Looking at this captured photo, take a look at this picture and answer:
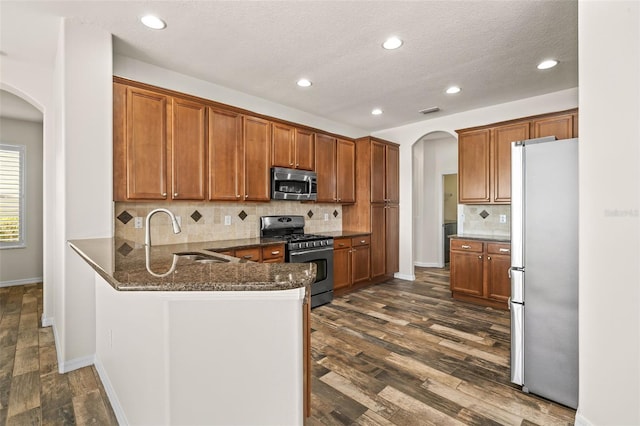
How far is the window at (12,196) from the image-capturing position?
197 inches

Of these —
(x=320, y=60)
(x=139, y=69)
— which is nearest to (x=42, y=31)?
(x=139, y=69)

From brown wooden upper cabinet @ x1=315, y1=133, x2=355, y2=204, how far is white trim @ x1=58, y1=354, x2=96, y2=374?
319cm

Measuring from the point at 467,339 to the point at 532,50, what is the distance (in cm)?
284

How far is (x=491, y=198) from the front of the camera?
4266 mm

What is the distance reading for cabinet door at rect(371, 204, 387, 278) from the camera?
517 cm

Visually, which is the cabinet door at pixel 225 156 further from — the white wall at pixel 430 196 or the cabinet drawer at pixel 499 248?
the white wall at pixel 430 196

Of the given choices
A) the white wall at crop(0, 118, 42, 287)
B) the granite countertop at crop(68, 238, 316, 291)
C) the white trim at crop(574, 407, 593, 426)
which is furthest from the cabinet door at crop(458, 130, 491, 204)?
the white wall at crop(0, 118, 42, 287)

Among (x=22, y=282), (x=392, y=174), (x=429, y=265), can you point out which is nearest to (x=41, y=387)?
(x=22, y=282)

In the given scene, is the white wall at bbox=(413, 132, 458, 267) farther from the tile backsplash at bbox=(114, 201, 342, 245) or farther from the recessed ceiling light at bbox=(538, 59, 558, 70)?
the recessed ceiling light at bbox=(538, 59, 558, 70)

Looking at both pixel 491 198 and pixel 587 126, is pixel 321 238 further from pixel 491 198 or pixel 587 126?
pixel 587 126

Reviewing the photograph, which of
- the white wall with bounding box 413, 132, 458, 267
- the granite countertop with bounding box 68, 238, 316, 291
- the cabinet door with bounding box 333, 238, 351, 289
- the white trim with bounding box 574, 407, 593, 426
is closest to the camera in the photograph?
the granite countertop with bounding box 68, 238, 316, 291

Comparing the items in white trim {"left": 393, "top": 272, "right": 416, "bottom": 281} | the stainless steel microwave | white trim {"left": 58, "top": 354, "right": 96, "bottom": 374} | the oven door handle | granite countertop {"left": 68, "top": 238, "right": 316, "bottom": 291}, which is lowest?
white trim {"left": 58, "top": 354, "right": 96, "bottom": 374}

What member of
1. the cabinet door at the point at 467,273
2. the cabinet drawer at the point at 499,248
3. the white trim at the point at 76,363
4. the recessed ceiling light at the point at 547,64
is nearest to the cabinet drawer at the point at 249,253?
the white trim at the point at 76,363

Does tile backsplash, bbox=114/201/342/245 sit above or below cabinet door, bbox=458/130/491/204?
below
